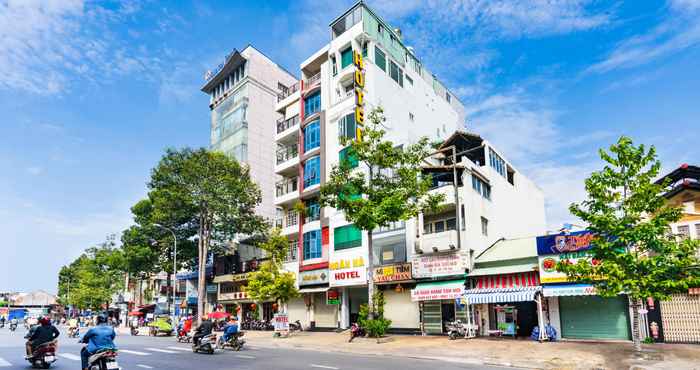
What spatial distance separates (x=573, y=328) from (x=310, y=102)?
85.1 ft

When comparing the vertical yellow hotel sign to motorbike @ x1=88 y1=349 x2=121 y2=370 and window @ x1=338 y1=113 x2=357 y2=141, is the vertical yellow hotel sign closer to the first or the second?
window @ x1=338 y1=113 x2=357 y2=141

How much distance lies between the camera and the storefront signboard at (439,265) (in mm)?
26750

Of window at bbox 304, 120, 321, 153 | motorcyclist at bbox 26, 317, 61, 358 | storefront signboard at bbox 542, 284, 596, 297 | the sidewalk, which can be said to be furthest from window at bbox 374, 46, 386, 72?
motorcyclist at bbox 26, 317, 61, 358

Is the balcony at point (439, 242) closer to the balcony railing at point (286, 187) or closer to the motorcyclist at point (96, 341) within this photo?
the balcony railing at point (286, 187)

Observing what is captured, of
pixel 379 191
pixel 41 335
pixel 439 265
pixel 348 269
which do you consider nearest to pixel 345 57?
pixel 379 191

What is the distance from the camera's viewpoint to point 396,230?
105 ft

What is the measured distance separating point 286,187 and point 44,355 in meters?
28.9

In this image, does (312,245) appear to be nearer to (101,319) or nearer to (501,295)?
(501,295)

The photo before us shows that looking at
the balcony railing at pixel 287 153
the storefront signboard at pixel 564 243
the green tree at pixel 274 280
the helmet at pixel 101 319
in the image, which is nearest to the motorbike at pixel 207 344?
the helmet at pixel 101 319

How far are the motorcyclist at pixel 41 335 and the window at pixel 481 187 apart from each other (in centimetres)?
2216

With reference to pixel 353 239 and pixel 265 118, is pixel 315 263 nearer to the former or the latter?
pixel 353 239

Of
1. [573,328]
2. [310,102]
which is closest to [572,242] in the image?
[573,328]

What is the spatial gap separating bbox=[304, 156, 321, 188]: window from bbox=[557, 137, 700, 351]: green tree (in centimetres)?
2200

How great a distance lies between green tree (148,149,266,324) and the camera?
43.1m
